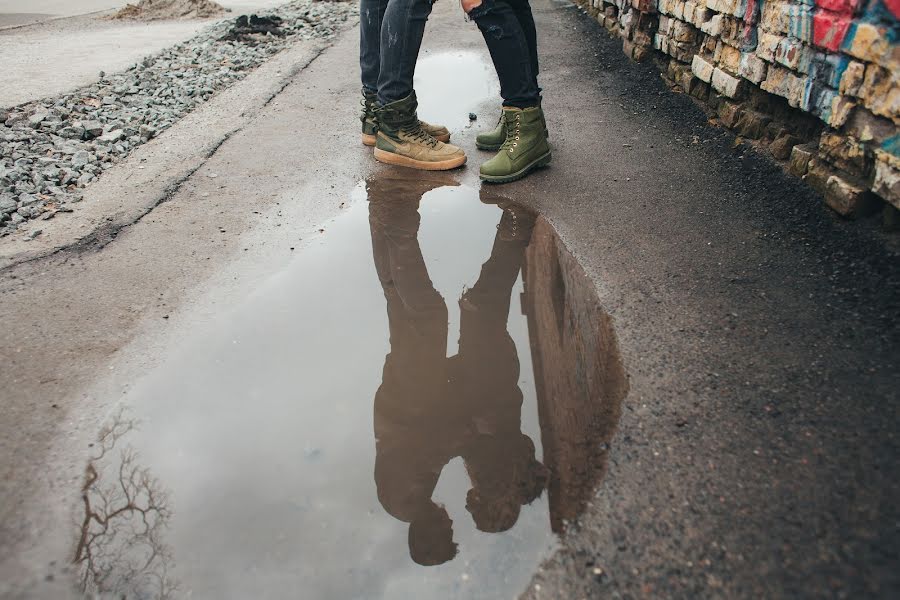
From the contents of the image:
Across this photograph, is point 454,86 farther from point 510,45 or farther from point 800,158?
point 800,158

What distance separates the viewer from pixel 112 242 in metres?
2.75

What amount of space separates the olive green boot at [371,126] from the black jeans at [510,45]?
565mm

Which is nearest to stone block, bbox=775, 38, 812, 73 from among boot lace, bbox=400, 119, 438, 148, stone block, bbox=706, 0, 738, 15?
stone block, bbox=706, 0, 738, 15

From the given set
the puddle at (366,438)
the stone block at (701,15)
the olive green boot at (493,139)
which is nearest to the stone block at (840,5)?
the stone block at (701,15)

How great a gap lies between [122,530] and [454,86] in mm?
4050

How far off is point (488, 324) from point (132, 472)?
1.15 m

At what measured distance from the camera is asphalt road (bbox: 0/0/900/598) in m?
1.35

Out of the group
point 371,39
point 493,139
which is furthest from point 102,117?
point 493,139

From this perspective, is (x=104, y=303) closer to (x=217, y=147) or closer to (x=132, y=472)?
(x=132, y=472)

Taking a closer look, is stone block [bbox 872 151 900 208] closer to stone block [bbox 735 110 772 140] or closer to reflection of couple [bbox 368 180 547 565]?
stone block [bbox 735 110 772 140]

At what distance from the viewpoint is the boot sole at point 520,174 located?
318 cm

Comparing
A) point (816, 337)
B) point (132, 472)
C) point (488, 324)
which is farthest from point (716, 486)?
point (132, 472)

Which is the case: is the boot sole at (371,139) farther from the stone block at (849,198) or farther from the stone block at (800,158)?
the stone block at (849,198)

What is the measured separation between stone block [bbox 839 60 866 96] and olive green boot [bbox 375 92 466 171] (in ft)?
5.56
